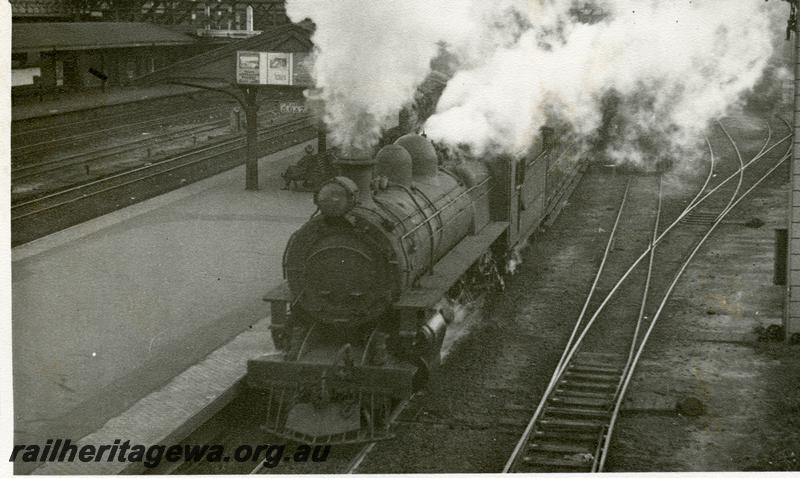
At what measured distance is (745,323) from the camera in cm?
1414

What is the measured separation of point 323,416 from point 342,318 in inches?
41.7

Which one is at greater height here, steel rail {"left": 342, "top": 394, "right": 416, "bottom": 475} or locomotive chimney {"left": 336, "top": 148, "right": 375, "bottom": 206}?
locomotive chimney {"left": 336, "top": 148, "right": 375, "bottom": 206}

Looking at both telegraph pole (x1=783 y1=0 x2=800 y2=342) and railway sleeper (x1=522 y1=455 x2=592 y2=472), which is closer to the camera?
railway sleeper (x1=522 y1=455 x2=592 y2=472)

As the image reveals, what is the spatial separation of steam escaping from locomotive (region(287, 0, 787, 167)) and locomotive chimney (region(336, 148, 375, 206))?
1.67ft

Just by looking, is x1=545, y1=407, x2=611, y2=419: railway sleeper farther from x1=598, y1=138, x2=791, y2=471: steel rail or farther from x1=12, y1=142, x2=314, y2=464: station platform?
x1=12, y1=142, x2=314, y2=464: station platform

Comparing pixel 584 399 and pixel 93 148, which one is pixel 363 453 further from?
pixel 93 148

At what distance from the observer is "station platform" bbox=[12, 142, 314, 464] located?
35.3 feet

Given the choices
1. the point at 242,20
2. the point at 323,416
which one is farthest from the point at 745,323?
the point at 242,20

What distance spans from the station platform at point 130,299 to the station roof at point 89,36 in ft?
19.1

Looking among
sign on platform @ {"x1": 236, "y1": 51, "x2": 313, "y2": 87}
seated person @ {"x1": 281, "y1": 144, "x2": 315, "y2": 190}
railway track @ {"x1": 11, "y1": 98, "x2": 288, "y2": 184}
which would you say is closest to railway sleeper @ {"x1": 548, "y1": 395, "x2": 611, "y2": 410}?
sign on platform @ {"x1": 236, "y1": 51, "x2": 313, "y2": 87}

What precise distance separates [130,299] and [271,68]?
838 centimetres

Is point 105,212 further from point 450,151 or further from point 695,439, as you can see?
point 695,439

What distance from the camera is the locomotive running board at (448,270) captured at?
1037cm

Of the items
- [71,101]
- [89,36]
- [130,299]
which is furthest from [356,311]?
[71,101]
